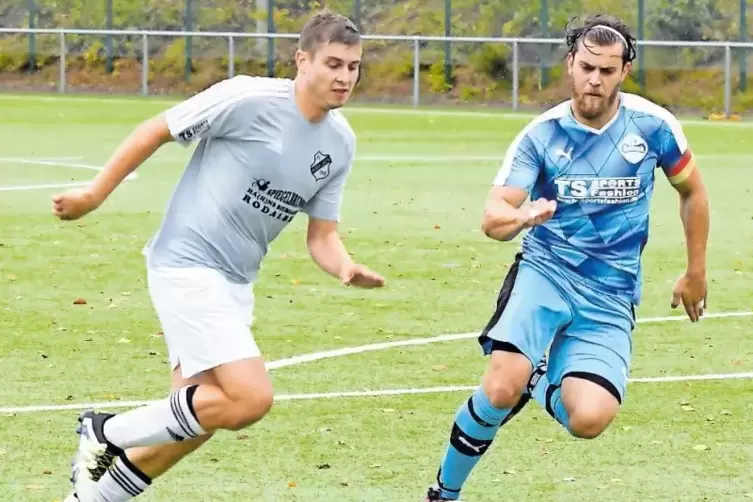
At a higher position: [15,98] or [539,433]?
[539,433]

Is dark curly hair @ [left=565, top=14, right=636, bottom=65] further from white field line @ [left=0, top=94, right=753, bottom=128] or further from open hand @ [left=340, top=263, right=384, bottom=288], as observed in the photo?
white field line @ [left=0, top=94, right=753, bottom=128]

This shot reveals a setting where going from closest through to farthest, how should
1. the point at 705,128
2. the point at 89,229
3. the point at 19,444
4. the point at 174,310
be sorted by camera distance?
the point at 174,310
the point at 19,444
the point at 89,229
the point at 705,128

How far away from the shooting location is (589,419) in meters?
7.07

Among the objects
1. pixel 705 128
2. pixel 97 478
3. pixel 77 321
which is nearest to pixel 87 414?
pixel 97 478

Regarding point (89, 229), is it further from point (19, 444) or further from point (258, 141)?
point (258, 141)

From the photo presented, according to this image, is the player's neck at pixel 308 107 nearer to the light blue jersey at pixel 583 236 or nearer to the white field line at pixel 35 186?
the light blue jersey at pixel 583 236

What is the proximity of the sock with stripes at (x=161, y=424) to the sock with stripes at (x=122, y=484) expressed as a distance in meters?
0.08

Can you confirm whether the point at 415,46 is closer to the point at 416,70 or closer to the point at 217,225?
the point at 416,70

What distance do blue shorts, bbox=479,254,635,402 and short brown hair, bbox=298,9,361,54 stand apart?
1.28 m

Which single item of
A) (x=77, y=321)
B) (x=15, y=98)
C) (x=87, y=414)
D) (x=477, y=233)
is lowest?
(x=15, y=98)

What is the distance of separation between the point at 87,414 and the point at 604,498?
2.08 metres

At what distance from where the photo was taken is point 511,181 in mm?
7250

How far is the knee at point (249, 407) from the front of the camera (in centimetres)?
653

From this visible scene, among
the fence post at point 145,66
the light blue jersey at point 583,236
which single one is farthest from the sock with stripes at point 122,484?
the fence post at point 145,66
